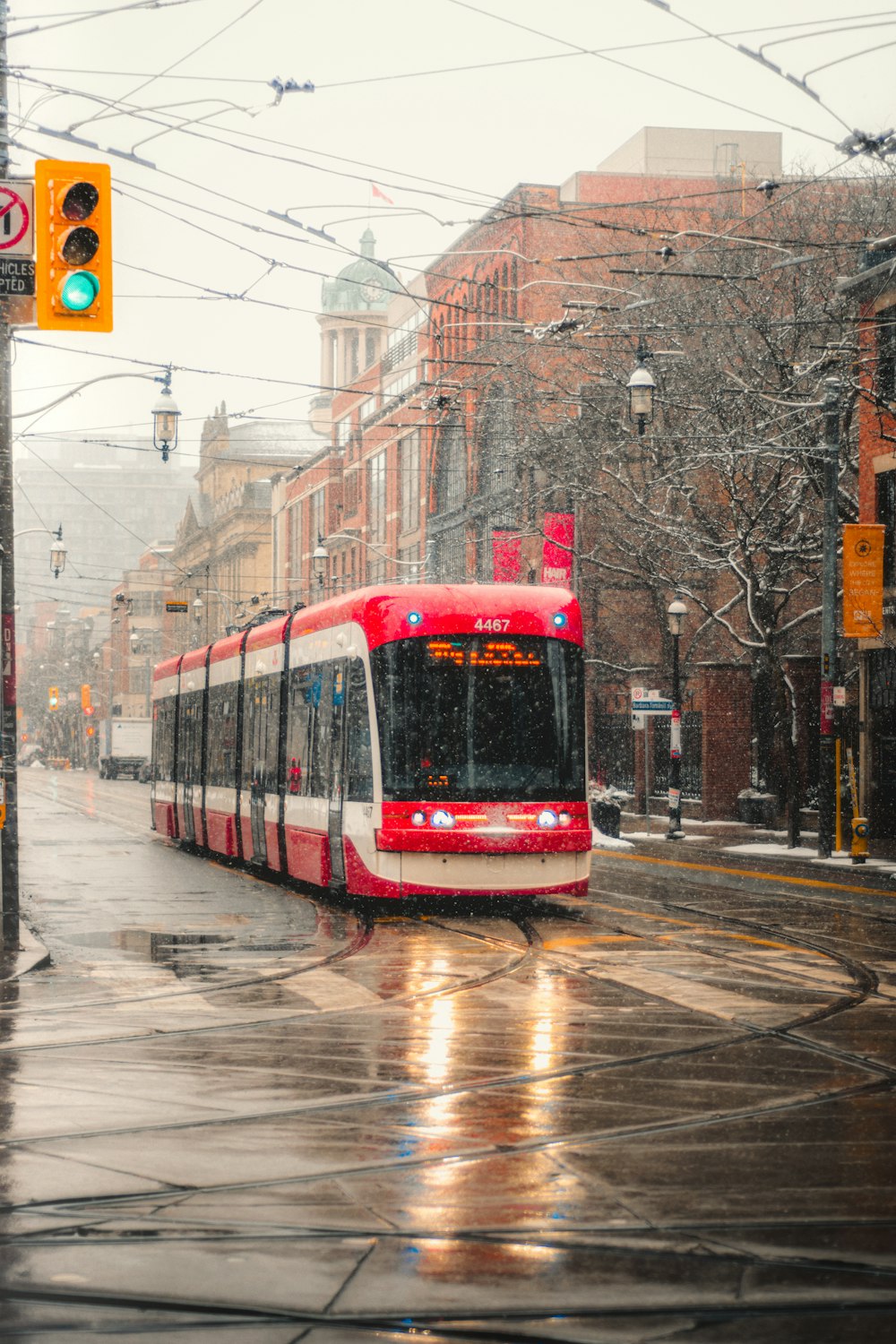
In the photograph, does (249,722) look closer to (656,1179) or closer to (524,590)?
(524,590)

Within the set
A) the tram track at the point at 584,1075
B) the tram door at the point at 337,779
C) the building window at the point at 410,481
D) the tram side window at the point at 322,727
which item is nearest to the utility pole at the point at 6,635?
the tram door at the point at 337,779

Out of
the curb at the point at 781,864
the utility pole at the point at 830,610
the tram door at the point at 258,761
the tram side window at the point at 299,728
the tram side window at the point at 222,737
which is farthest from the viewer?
the utility pole at the point at 830,610

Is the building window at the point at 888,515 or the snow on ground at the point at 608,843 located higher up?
the building window at the point at 888,515

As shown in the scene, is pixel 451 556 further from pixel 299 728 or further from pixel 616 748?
pixel 299 728

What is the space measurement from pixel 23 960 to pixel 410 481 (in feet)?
196

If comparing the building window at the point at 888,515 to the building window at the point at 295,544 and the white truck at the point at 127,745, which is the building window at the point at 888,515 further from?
the white truck at the point at 127,745

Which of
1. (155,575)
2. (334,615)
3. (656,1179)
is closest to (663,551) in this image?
(334,615)

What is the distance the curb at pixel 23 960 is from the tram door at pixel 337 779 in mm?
4364

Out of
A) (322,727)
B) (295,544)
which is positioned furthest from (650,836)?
(295,544)

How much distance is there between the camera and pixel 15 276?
16000 millimetres

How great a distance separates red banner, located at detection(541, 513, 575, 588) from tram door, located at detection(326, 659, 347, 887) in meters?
21.2

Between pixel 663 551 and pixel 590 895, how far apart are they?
77.6ft

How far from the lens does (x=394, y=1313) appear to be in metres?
5.79

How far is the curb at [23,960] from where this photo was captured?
14.8 meters
